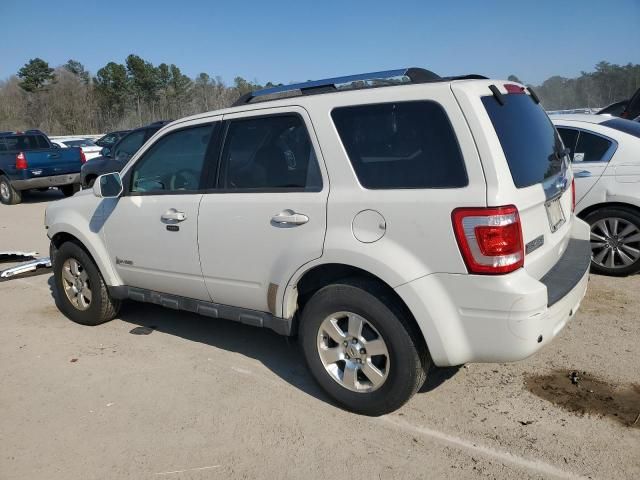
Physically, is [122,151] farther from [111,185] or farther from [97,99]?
[97,99]

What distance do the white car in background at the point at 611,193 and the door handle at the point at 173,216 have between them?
3954 mm

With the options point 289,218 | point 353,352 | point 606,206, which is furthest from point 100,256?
point 606,206

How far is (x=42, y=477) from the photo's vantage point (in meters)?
2.92

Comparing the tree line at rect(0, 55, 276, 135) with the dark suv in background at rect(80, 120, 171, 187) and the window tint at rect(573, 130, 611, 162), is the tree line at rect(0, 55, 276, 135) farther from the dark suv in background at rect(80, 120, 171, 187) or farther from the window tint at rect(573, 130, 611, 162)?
the window tint at rect(573, 130, 611, 162)

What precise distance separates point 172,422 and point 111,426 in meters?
0.37

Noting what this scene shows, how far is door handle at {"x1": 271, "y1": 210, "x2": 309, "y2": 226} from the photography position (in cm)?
328

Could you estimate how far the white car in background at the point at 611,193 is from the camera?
538cm

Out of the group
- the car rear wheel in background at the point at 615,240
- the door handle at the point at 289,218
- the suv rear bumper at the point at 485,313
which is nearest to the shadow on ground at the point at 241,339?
the suv rear bumper at the point at 485,313

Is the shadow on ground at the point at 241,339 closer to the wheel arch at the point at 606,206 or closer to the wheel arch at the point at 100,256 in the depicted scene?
the wheel arch at the point at 100,256

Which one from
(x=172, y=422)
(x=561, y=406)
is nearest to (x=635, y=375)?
(x=561, y=406)

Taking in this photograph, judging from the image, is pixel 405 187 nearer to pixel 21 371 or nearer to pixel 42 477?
pixel 42 477

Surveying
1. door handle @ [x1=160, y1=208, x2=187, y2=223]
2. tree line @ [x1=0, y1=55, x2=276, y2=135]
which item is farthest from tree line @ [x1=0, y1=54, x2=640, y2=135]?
door handle @ [x1=160, y1=208, x2=187, y2=223]

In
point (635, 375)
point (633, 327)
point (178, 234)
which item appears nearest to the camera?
point (635, 375)

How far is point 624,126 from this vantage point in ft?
18.8
